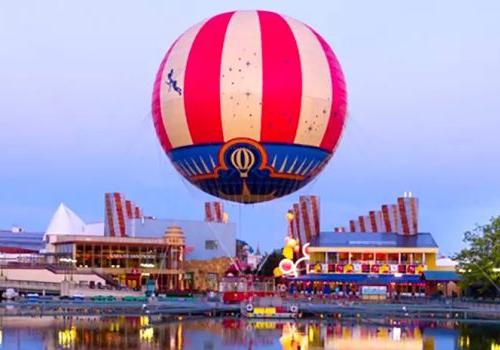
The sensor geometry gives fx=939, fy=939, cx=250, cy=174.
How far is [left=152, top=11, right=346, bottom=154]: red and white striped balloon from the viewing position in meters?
34.0

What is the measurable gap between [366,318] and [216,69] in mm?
19990

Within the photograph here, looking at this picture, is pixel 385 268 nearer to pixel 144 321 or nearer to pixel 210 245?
pixel 210 245

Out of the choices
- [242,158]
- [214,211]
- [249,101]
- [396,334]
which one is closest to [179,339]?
[242,158]

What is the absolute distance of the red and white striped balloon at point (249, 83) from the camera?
34.0 m

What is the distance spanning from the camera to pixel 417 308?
53969 mm

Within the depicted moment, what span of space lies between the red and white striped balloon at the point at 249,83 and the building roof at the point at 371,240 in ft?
152

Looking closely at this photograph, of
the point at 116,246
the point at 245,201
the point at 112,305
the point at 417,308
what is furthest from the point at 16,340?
the point at 116,246

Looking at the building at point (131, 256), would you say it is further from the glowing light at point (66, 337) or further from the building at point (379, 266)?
the glowing light at point (66, 337)

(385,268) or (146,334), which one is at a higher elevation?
(385,268)

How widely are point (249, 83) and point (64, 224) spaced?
6853 cm

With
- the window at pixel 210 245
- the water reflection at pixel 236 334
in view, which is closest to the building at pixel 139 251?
the window at pixel 210 245

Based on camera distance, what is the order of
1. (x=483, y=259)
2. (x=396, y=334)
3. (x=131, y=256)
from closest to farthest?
(x=396, y=334) → (x=483, y=259) → (x=131, y=256)

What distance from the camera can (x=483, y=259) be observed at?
61000mm

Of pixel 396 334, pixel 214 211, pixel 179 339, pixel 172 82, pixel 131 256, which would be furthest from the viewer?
pixel 214 211
